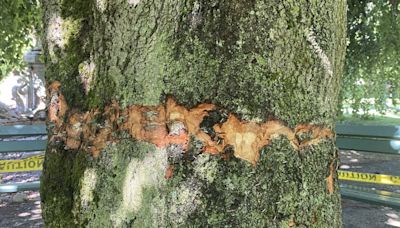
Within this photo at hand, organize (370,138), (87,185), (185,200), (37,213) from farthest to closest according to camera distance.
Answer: (37,213), (370,138), (87,185), (185,200)

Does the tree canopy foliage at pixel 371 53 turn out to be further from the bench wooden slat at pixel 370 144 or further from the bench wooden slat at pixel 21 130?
the bench wooden slat at pixel 21 130

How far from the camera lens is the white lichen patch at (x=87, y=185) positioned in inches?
46.2

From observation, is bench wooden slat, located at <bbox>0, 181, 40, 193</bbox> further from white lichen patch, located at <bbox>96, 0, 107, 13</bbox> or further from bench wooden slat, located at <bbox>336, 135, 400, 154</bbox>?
white lichen patch, located at <bbox>96, 0, 107, 13</bbox>

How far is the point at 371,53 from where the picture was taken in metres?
5.13

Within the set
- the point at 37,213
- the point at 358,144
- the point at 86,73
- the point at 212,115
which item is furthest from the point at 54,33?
the point at 37,213

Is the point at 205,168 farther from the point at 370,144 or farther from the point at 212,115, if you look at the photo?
the point at 370,144

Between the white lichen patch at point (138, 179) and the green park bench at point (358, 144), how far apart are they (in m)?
2.92

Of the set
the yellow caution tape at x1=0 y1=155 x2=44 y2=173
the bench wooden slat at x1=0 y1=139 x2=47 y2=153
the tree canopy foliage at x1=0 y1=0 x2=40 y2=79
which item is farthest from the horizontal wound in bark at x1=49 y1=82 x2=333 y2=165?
the yellow caution tape at x1=0 y1=155 x2=44 y2=173

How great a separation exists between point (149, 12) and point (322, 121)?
18.9 inches

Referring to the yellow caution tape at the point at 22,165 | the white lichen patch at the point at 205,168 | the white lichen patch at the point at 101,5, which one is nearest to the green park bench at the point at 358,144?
the yellow caution tape at the point at 22,165

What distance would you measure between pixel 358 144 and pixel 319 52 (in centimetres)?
313

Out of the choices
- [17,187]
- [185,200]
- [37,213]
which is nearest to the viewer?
[185,200]

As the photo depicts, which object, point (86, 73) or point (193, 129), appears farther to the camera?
point (86, 73)

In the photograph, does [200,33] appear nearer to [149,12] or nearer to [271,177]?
[149,12]
